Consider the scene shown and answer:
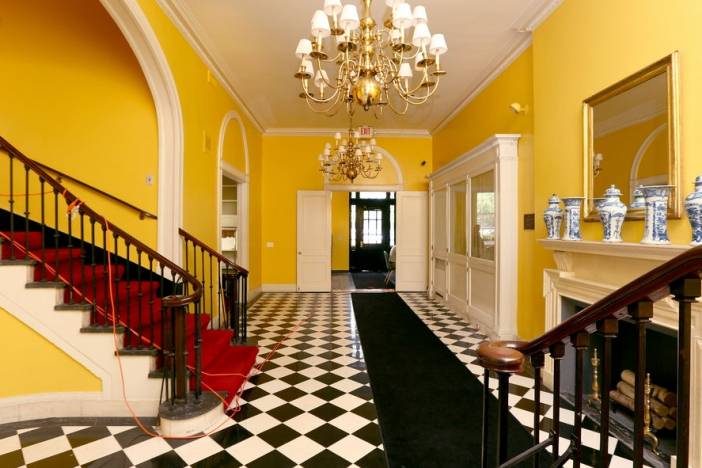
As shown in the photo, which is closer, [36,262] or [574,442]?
[574,442]

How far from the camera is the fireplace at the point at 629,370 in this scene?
2445mm

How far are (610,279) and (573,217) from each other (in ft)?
1.98

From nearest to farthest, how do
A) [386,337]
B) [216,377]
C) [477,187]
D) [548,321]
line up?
[216,377] → [548,321] → [386,337] → [477,187]

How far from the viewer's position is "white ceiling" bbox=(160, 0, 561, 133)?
3844 mm

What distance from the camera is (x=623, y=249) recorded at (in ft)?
8.16

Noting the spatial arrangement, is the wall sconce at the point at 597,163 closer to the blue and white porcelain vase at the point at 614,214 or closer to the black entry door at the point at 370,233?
the blue and white porcelain vase at the point at 614,214

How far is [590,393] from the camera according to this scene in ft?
10.9

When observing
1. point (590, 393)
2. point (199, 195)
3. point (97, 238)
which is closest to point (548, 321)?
point (590, 393)

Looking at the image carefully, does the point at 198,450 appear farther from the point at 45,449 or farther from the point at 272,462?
the point at 45,449

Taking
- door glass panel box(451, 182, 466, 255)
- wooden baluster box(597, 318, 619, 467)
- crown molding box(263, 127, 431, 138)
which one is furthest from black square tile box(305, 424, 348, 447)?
crown molding box(263, 127, 431, 138)

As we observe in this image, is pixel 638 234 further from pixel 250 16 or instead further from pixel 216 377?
pixel 250 16

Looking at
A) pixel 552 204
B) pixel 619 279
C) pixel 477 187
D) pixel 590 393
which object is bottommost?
pixel 590 393

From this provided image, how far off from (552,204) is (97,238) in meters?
4.88

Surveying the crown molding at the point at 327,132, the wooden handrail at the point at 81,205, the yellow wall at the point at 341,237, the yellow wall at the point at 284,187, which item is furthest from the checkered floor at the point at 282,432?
the yellow wall at the point at 341,237
